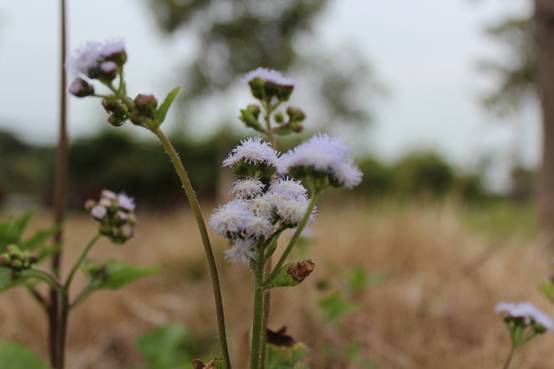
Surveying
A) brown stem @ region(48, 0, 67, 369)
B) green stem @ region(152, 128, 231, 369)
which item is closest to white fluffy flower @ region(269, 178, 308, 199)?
green stem @ region(152, 128, 231, 369)

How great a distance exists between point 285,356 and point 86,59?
0.62 metres

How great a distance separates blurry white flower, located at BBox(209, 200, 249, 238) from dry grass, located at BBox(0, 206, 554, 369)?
1330 mm

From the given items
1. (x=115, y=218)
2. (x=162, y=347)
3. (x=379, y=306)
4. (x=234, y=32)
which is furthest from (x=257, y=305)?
(x=234, y=32)

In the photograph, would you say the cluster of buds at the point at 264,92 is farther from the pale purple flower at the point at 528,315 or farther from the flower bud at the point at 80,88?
the pale purple flower at the point at 528,315

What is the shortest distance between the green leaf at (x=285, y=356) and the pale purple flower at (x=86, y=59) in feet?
1.92

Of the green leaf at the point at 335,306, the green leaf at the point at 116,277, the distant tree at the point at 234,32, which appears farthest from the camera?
the distant tree at the point at 234,32

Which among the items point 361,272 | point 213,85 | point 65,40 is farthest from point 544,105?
point 213,85

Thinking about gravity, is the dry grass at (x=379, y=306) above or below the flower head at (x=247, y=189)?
above

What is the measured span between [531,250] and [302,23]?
1054 cm

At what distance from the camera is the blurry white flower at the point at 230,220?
89cm

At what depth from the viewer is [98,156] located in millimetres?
17219

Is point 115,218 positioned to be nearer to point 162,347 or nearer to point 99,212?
point 99,212

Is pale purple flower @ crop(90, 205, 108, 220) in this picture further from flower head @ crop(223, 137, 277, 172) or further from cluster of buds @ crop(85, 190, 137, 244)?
flower head @ crop(223, 137, 277, 172)

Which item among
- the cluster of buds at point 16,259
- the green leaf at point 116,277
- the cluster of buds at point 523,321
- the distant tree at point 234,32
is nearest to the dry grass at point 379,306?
the cluster of buds at point 523,321
